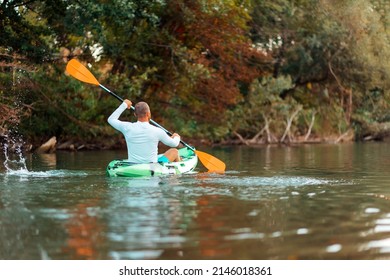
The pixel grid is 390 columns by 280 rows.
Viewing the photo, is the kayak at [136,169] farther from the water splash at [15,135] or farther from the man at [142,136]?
the water splash at [15,135]

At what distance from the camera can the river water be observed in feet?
21.5

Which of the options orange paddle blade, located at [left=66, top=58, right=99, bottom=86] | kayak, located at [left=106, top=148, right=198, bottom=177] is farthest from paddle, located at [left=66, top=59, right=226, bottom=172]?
kayak, located at [left=106, top=148, right=198, bottom=177]

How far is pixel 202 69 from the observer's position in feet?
86.1

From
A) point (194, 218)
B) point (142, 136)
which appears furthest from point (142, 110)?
point (194, 218)

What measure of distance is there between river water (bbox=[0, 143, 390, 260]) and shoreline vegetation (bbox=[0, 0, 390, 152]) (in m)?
5.86

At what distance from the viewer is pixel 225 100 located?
30516 millimetres

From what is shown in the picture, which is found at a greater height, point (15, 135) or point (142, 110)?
point (142, 110)

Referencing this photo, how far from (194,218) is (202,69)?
1828 centimetres

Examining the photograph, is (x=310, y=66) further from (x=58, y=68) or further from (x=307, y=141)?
(x=58, y=68)

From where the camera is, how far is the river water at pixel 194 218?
6.54 meters

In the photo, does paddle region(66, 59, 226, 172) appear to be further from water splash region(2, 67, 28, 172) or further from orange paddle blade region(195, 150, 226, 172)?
water splash region(2, 67, 28, 172)

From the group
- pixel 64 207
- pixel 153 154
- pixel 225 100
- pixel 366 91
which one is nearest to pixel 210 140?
pixel 225 100

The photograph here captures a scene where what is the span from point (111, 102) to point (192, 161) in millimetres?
12121

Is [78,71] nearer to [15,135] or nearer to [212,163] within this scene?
[212,163]
